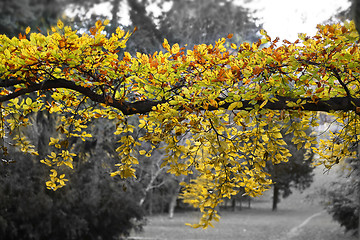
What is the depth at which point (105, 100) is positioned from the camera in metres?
2.99

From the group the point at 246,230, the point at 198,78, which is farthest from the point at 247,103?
the point at 246,230

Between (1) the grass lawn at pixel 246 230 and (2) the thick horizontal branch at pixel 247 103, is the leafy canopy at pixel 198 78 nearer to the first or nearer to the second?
(2) the thick horizontal branch at pixel 247 103

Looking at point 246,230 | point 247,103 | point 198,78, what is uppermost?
point 198,78

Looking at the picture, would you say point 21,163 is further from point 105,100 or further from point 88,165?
point 105,100

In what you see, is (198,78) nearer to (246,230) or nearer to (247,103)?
(247,103)

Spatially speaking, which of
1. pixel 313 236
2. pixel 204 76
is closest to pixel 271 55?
pixel 204 76

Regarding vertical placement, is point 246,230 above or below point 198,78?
below

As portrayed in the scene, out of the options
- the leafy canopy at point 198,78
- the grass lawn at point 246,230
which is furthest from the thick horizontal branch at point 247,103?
the grass lawn at point 246,230

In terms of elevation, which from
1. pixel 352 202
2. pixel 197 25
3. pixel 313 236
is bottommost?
pixel 313 236

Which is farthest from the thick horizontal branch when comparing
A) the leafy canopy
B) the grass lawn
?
the grass lawn

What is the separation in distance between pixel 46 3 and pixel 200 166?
2321mm

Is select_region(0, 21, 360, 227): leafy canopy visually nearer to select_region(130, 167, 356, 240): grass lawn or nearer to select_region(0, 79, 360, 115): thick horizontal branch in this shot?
select_region(0, 79, 360, 115): thick horizontal branch

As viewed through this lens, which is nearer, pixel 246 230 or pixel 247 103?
pixel 247 103

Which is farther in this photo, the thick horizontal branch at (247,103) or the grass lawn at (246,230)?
the grass lawn at (246,230)
